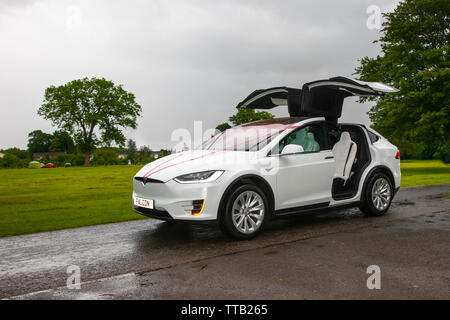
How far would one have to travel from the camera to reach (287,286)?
3857 mm

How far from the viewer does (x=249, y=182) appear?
586cm

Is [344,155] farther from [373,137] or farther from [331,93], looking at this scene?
[331,93]

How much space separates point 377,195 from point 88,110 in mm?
55699

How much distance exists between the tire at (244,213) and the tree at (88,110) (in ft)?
177

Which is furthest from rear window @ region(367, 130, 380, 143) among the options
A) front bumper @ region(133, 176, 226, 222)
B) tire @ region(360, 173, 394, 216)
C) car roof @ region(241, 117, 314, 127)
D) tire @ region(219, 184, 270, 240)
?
front bumper @ region(133, 176, 226, 222)

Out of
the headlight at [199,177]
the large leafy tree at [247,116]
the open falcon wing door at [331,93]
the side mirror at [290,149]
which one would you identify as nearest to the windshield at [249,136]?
the side mirror at [290,149]

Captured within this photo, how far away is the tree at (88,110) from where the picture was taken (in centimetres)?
5679

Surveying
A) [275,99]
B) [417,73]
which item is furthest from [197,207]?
[417,73]

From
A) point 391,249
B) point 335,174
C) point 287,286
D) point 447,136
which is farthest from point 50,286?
point 447,136

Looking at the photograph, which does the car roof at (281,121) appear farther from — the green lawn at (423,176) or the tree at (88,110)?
the tree at (88,110)

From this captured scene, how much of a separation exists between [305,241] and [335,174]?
1.92 m

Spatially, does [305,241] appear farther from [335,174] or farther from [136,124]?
[136,124]

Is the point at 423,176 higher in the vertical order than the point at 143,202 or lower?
lower
